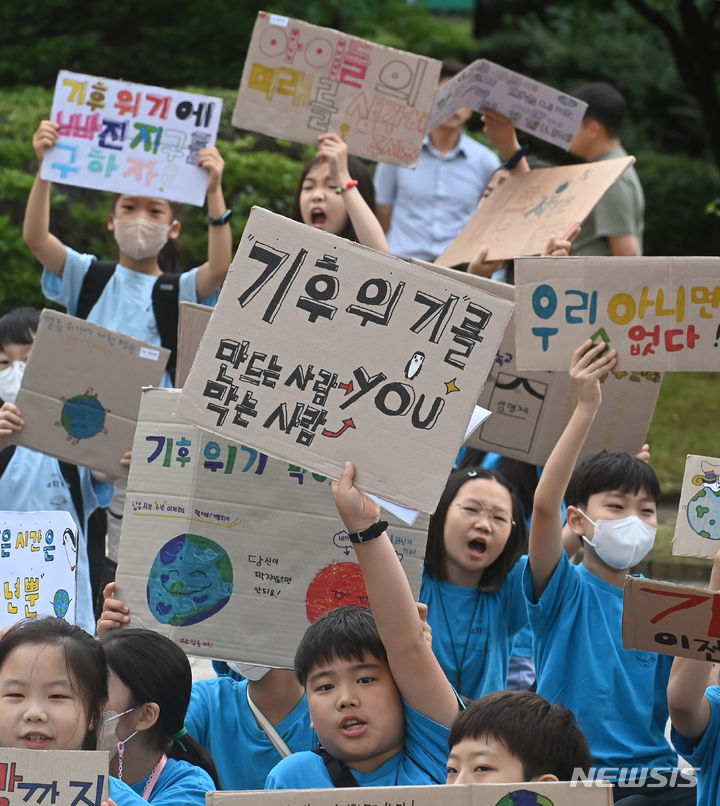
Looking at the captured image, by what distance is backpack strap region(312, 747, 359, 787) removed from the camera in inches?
124

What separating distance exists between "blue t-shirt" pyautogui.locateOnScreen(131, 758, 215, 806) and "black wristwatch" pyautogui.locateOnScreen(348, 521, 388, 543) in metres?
0.71

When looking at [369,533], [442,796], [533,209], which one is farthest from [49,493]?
[442,796]

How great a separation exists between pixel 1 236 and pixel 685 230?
23.6 ft

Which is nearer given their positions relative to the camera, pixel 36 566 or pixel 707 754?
pixel 707 754

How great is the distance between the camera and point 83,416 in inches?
195

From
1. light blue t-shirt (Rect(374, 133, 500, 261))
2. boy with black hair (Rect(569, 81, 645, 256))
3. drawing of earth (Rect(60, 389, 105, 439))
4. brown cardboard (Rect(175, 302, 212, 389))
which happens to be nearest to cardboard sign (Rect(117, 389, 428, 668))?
brown cardboard (Rect(175, 302, 212, 389))

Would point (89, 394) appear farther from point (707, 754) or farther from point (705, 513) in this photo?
point (707, 754)

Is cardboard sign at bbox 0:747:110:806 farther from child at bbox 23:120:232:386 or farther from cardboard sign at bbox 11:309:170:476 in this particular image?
child at bbox 23:120:232:386

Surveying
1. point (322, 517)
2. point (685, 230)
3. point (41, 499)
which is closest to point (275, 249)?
point (322, 517)

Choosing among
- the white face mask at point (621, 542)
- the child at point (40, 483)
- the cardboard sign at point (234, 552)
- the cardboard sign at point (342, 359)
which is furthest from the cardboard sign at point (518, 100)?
the cardboard sign at point (342, 359)

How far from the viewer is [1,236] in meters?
8.91

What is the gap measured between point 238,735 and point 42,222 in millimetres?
2720

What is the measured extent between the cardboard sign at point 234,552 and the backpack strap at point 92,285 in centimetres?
202

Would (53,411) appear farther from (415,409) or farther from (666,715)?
(666,715)
